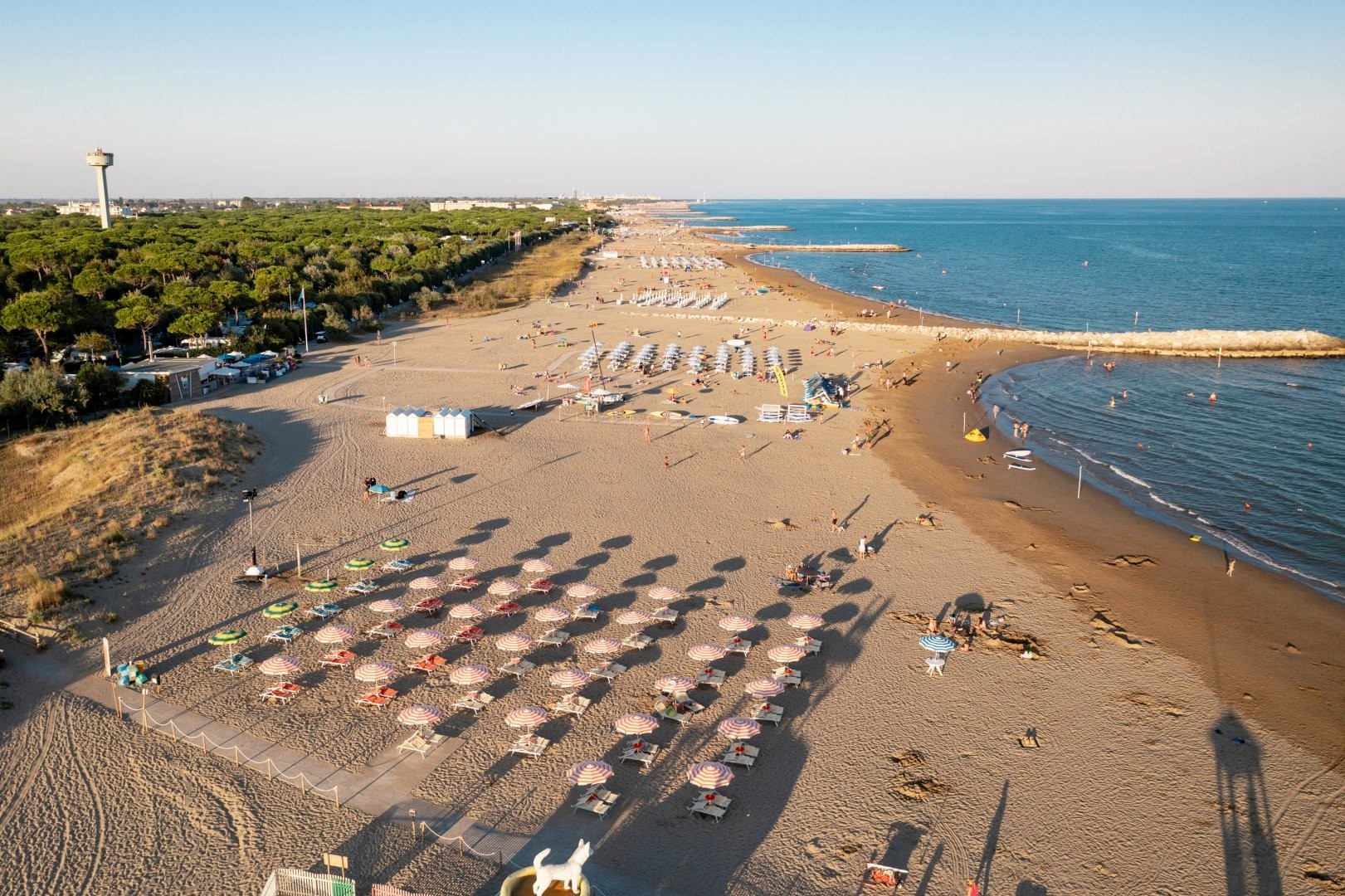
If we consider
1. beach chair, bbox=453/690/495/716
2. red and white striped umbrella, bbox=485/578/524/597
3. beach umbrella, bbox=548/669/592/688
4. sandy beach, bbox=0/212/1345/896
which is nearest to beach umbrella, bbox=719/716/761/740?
sandy beach, bbox=0/212/1345/896

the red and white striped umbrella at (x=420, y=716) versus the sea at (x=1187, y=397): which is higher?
the sea at (x=1187, y=397)

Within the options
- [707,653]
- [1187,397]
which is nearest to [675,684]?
[707,653]

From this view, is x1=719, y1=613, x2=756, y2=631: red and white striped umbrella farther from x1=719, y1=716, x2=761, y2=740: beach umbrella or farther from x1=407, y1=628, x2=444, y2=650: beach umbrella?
x1=407, y1=628, x2=444, y2=650: beach umbrella

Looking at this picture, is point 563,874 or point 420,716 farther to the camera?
point 420,716

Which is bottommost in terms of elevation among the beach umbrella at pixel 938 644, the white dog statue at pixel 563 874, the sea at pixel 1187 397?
the beach umbrella at pixel 938 644

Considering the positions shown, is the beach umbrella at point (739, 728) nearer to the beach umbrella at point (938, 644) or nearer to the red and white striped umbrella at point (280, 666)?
the beach umbrella at point (938, 644)

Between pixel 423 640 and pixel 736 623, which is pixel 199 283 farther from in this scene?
pixel 736 623

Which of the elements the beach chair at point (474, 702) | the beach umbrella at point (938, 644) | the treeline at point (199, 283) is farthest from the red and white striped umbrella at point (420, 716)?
the treeline at point (199, 283)
